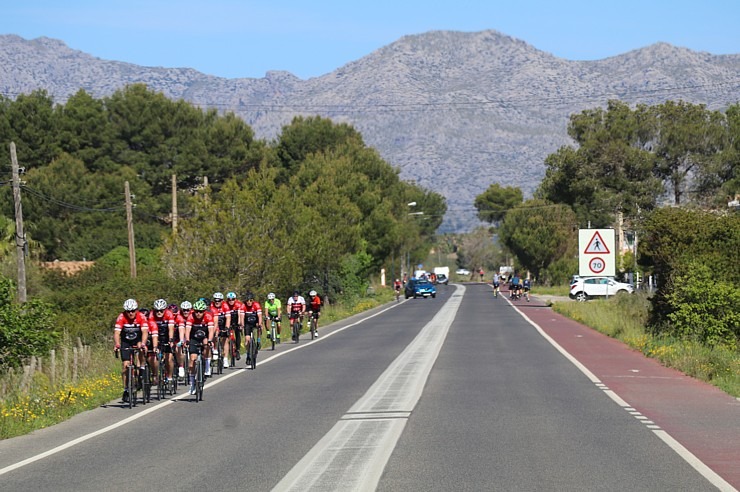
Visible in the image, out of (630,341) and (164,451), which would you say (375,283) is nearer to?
(630,341)

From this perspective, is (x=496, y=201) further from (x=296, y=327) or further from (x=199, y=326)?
(x=199, y=326)

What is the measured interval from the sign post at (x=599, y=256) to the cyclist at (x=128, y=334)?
2702cm

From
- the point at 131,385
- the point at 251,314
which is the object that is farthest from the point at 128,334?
the point at 251,314

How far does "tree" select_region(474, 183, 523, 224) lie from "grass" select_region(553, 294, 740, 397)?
119 m

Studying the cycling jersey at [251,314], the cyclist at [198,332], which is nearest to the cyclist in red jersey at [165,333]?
the cyclist at [198,332]

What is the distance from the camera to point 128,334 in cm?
1827

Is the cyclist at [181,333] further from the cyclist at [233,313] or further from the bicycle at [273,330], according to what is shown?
the bicycle at [273,330]

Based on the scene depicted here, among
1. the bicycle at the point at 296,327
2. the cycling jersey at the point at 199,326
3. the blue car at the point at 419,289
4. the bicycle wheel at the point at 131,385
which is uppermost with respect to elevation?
the cycling jersey at the point at 199,326

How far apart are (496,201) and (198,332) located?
147 m

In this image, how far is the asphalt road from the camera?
34.6ft

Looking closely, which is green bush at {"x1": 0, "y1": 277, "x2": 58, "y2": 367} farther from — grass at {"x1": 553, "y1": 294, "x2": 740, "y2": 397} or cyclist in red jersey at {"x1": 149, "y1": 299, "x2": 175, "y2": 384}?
grass at {"x1": 553, "y1": 294, "x2": 740, "y2": 397}

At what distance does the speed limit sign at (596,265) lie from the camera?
140 feet

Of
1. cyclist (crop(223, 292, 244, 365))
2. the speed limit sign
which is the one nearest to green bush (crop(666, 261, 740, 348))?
cyclist (crop(223, 292, 244, 365))

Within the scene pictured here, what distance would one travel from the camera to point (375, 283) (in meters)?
111
